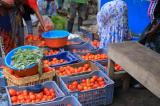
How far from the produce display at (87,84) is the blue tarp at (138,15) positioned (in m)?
3.49

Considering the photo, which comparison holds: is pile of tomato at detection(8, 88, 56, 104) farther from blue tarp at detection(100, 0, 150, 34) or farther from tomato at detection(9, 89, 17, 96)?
blue tarp at detection(100, 0, 150, 34)

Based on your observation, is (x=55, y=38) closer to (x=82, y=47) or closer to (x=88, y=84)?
(x=82, y=47)

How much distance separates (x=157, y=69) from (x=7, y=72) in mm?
2113

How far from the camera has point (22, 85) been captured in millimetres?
4328

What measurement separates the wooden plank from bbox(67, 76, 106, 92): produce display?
394 mm

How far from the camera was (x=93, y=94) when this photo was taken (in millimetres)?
4332

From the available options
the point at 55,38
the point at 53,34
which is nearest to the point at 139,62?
the point at 55,38

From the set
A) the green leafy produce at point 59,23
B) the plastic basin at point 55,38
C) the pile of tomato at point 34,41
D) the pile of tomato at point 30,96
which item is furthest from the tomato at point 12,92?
the green leafy produce at point 59,23

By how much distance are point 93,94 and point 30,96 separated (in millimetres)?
902

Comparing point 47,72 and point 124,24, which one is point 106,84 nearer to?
point 47,72

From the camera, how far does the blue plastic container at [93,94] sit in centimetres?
428

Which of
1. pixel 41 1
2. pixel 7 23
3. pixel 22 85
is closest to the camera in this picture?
pixel 22 85

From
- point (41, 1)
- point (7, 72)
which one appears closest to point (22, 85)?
point (7, 72)

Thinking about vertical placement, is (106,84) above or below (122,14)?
below
